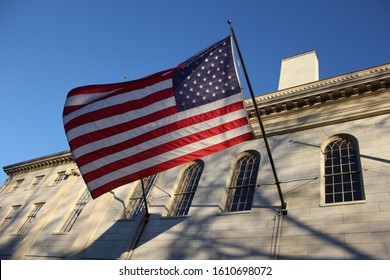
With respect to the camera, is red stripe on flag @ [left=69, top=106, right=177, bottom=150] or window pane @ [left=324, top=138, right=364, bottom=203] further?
window pane @ [left=324, top=138, right=364, bottom=203]

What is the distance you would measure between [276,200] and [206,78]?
18.4ft

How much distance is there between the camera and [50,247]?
659 inches

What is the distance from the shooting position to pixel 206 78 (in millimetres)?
8727

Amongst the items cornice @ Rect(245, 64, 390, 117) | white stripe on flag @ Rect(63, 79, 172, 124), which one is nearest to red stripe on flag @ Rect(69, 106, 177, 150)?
white stripe on flag @ Rect(63, 79, 172, 124)

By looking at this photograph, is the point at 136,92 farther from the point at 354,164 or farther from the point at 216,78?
the point at 354,164

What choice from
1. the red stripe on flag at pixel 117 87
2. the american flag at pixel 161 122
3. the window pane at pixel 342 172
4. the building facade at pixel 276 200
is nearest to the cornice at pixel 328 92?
the building facade at pixel 276 200

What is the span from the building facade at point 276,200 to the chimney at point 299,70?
3.72 m

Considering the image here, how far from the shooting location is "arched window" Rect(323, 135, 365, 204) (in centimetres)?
1059

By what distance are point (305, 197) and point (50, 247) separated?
14019 mm

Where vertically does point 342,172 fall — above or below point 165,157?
below

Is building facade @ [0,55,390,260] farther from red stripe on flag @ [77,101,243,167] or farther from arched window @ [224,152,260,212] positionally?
red stripe on flag @ [77,101,243,167]

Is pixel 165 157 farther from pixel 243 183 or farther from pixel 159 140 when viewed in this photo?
pixel 243 183

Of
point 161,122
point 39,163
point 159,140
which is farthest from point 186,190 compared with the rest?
point 39,163

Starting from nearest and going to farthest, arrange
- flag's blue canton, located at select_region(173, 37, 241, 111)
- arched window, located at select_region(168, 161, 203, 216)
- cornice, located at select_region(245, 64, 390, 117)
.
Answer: flag's blue canton, located at select_region(173, 37, 241, 111) < cornice, located at select_region(245, 64, 390, 117) < arched window, located at select_region(168, 161, 203, 216)
